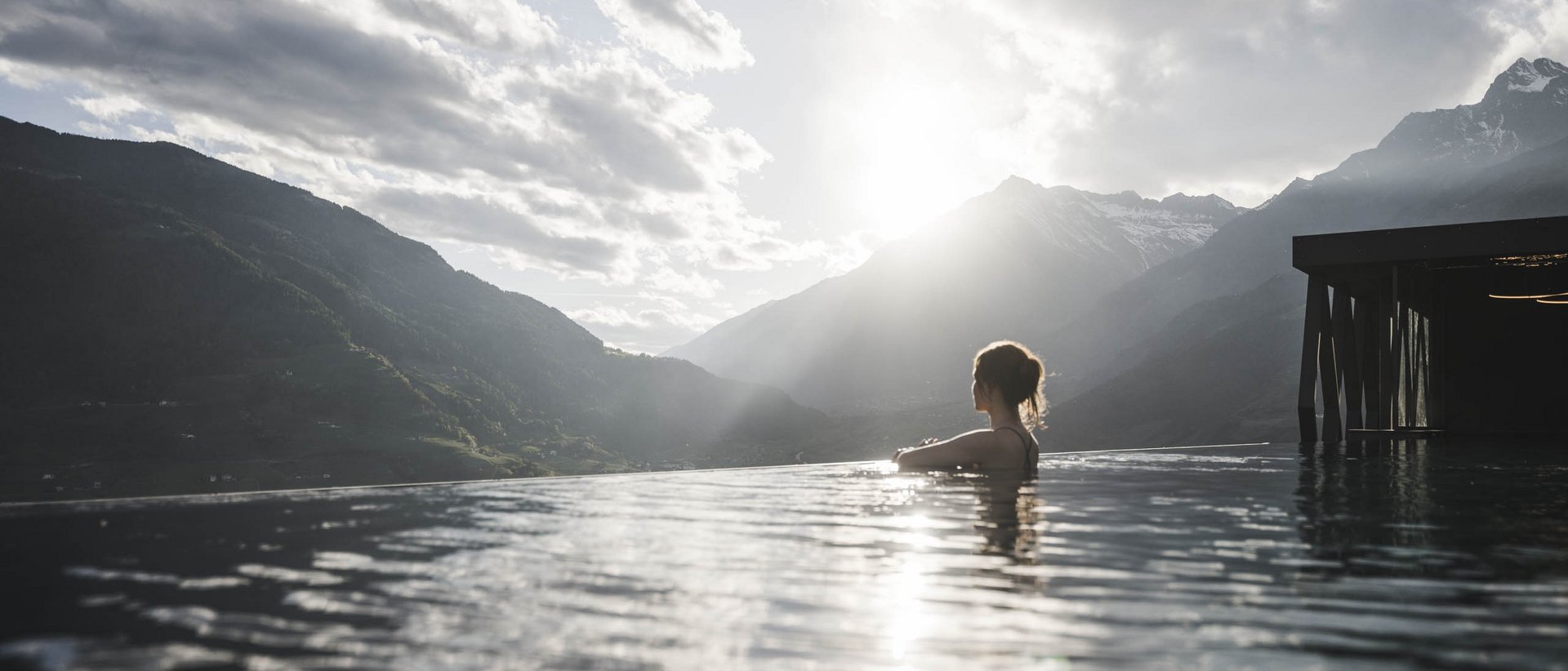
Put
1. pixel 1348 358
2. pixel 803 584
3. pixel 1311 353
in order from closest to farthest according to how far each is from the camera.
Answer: pixel 803 584
pixel 1311 353
pixel 1348 358

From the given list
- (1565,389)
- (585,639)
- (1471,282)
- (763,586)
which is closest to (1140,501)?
(763,586)

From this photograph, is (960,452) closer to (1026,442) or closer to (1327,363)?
(1026,442)

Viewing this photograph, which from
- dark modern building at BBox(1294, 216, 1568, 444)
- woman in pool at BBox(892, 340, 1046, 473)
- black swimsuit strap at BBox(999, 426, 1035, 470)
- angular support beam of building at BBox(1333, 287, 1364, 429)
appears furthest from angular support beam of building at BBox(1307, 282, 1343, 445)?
woman in pool at BBox(892, 340, 1046, 473)

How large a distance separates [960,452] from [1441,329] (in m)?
26.1

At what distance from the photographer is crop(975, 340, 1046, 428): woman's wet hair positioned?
8578 mm

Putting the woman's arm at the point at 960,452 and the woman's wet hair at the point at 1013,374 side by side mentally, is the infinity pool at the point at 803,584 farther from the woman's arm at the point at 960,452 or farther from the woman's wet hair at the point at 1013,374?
the woman's arm at the point at 960,452

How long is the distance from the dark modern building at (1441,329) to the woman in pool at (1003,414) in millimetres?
10578

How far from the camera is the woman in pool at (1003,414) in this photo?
28.2 ft

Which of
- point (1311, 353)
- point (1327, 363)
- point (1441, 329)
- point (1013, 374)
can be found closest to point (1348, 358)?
point (1327, 363)

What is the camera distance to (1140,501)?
21.7 ft

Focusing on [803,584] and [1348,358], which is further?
[1348,358]

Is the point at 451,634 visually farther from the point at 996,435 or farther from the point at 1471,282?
the point at 1471,282

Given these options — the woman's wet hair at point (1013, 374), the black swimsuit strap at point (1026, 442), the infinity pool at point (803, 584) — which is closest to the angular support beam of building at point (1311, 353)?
the black swimsuit strap at point (1026, 442)

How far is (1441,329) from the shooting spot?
27.7m
